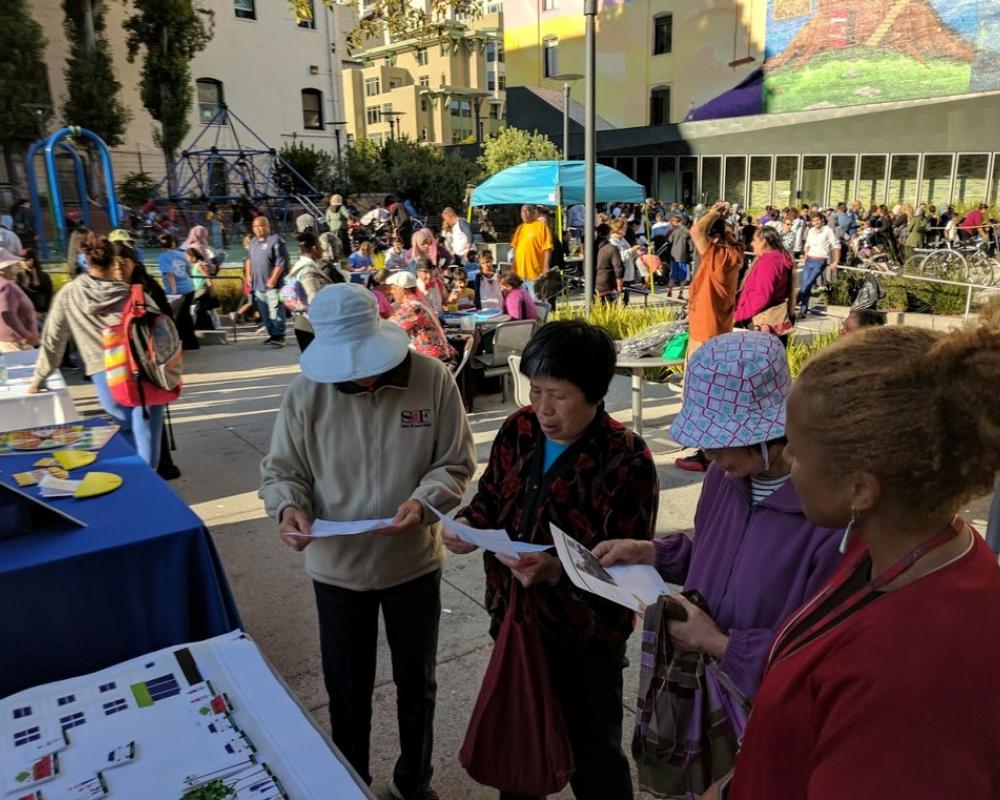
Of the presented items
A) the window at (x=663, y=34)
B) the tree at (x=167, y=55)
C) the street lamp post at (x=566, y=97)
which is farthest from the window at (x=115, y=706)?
the window at (x=663, y=34)

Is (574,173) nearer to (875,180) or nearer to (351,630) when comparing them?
(351,630)

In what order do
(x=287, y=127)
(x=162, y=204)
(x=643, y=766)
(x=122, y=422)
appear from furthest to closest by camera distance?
(x=287, y=127) → (x=162, y=204) → (x=122, y=422) → (x=643, y=766)

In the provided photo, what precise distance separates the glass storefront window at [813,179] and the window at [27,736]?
28.5m

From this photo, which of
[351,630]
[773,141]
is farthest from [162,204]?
[351,630]

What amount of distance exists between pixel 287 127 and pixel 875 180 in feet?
77.4

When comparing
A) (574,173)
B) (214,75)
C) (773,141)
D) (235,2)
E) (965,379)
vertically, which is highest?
(235,2)

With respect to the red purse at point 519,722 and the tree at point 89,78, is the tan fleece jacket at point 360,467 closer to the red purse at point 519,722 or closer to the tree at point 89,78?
the red purse at point 519,722

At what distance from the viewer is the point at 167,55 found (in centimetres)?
2639

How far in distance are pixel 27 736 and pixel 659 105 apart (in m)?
33.9

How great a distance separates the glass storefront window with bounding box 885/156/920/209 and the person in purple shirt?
1047 inches

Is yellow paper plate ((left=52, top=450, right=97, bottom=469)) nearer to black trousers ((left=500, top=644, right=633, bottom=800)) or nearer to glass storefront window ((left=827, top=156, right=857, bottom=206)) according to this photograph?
black trousers ((left=500, top=644, right=633, bottom=800))

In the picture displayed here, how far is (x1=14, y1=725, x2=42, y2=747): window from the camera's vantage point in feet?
5.46

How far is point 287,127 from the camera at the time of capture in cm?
3247

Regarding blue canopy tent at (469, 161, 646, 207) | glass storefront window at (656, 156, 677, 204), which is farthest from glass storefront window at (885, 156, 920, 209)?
blue canopy tent at (469, 161, 646, 207)
